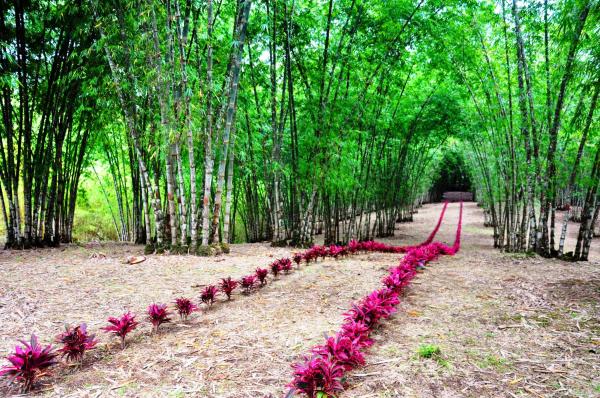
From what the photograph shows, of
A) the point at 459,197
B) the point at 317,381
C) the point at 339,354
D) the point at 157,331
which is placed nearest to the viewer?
the point at 317,381

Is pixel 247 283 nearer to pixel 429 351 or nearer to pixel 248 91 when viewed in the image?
pixel 429 351

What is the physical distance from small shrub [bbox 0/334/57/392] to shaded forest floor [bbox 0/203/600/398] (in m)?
0.09

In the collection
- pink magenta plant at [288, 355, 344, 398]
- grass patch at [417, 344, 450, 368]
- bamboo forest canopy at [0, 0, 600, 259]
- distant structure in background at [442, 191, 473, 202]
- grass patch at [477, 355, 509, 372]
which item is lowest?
grass patch at [477, 355, 509, 372]

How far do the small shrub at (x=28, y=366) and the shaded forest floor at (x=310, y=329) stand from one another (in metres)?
0.09

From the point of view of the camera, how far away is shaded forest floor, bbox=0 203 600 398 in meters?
1.80

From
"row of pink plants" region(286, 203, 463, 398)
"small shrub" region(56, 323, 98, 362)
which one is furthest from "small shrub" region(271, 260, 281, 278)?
"small shrub" region(56, 323, 98, 362)

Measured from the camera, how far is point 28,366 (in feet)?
5.58

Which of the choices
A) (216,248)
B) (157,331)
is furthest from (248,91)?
(157,331)

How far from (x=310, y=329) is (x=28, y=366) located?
157cm

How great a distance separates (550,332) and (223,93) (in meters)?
4.51

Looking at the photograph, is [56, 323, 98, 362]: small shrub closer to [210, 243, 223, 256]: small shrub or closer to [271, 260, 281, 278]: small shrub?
[271, 260, 281, 278]: small shrub

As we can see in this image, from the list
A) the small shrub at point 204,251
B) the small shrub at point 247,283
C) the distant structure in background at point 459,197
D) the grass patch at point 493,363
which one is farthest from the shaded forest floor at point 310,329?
the distant structure in background at point 459,197

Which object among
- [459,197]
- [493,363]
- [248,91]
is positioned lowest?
[493,363]

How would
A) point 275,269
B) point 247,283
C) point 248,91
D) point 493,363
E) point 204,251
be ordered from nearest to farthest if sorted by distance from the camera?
point 493,363
point 247,283
point 275,269
point 204,251
point 248,91
